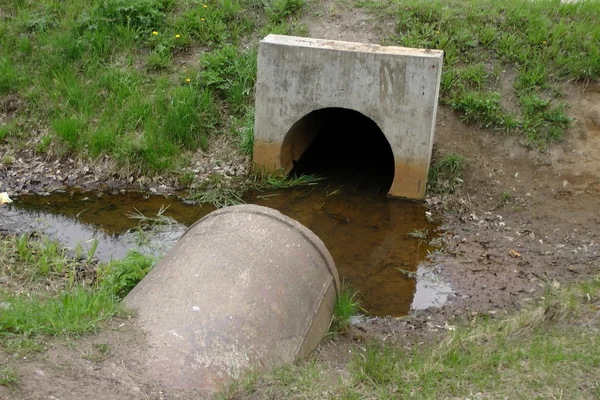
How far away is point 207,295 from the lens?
4.38m

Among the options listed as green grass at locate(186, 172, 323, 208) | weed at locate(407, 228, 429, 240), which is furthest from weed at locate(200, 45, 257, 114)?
weed at locate(407, 228, 429, 240)

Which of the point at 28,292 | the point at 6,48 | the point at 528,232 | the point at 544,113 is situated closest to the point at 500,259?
the point at 528,232

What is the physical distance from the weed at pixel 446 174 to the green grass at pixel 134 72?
2315mm

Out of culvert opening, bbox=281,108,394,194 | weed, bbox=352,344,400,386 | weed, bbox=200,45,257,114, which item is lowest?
culvert opening, bbox=281,108,394,194

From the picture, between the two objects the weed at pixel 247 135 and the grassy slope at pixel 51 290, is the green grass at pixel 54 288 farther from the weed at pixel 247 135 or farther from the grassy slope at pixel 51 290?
the weed at pixel 247 135

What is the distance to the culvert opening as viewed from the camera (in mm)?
8609

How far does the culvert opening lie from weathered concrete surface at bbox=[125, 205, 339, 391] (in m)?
3.52

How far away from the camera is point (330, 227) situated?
750 cm

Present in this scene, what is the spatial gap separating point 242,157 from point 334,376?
4629mm

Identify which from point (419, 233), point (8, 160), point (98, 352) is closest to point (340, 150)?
point (419, 233)

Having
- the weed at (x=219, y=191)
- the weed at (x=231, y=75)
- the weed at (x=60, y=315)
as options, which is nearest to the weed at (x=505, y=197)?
the weed at (x=219, y=191)

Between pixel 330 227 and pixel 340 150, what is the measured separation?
6.91 ft

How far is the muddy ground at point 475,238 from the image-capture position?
13.0 ft

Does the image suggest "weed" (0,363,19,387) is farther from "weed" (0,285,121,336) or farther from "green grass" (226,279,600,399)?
"green grass" (226,279,600,399)
